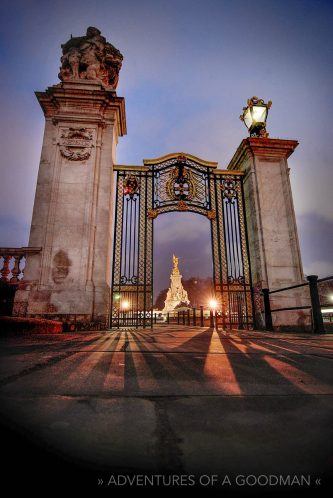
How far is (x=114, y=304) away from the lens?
26.2ft

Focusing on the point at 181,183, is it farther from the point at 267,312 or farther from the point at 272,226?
the point at 267,312

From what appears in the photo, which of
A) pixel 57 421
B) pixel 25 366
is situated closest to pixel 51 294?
pixel 25 366

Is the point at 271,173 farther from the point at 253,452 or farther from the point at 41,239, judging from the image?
the point at 253,452

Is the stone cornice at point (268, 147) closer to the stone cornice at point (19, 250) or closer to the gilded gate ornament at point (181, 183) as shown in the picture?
the gilded gate ornament at point (181, 183)

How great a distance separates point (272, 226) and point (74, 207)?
21.0 ft

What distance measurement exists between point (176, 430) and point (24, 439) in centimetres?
38

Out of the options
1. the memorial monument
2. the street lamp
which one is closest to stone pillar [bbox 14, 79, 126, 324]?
the street lamp

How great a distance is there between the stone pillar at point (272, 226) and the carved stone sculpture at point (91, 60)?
5.39 m

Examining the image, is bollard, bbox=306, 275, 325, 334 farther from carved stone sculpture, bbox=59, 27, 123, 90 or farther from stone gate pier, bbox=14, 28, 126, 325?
carved stone sculpture, bbox=59, 27, 123, 90

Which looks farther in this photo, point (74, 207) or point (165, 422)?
point (74, 207)

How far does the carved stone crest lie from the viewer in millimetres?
7871

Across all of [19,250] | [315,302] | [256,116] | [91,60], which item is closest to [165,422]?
[315,302]

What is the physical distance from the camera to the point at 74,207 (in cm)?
752

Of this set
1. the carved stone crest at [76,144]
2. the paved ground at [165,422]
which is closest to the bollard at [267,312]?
the paved ground at [165,422]
